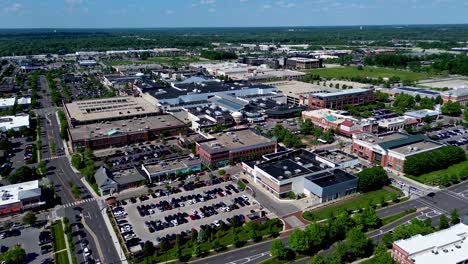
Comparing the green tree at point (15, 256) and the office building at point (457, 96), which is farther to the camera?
the office building at point (457, 96)

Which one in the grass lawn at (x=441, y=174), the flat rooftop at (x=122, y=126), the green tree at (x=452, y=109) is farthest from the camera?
the green tree at (x=452, y=109)

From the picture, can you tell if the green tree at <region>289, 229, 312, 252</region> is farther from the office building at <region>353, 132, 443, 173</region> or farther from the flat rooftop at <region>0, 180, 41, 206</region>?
the flat rooftop at <region>0, 180, 41, 206</region>

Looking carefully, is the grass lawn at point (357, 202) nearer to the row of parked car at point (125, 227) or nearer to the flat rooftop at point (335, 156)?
the flat rooftop at point (335, 156)

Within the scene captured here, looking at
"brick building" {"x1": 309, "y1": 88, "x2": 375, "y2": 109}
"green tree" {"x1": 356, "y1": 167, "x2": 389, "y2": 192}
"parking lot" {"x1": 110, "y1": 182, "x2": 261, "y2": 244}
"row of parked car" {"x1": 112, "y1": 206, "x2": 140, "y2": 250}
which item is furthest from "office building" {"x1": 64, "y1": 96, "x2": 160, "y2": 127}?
"green tree" {"x1": 356, "y1": 167, "x2": 389, "y2": 192}

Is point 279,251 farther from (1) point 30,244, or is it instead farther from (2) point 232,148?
(2) point 232,148

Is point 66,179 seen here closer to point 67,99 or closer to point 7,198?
point 7,198

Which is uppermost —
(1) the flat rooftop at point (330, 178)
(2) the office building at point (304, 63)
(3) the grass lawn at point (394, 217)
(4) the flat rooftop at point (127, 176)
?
(2) the office building at point (304, 63)

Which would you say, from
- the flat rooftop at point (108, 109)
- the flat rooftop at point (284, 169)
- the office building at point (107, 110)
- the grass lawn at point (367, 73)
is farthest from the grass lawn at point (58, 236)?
the grass lawn at point (367, 73)
